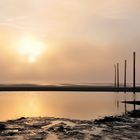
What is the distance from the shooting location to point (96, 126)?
37.0 meters

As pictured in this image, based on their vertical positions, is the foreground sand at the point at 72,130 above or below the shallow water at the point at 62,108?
below

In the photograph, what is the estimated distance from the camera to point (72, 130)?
33.9 m

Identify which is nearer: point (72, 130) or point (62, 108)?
point (72, 130)

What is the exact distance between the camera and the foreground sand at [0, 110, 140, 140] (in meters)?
29.9

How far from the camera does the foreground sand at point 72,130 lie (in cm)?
2992

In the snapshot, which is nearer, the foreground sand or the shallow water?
the foreground sand

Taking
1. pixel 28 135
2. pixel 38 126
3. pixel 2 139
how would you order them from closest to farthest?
pixel 2 139, pixel 28 135, pixel 38 126

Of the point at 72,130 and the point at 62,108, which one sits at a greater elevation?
the point at 62,108

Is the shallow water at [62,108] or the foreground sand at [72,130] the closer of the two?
the foreground sand at [72,130]

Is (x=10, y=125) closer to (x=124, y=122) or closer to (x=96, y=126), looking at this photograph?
(x=96, y=126)

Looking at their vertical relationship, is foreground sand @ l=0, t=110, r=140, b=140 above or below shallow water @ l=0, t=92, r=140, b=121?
below

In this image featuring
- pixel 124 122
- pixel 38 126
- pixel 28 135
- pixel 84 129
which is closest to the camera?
pixel 28 135

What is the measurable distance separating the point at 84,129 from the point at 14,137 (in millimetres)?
7457

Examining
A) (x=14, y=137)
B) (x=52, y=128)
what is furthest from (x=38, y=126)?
(x=14, y=137)
